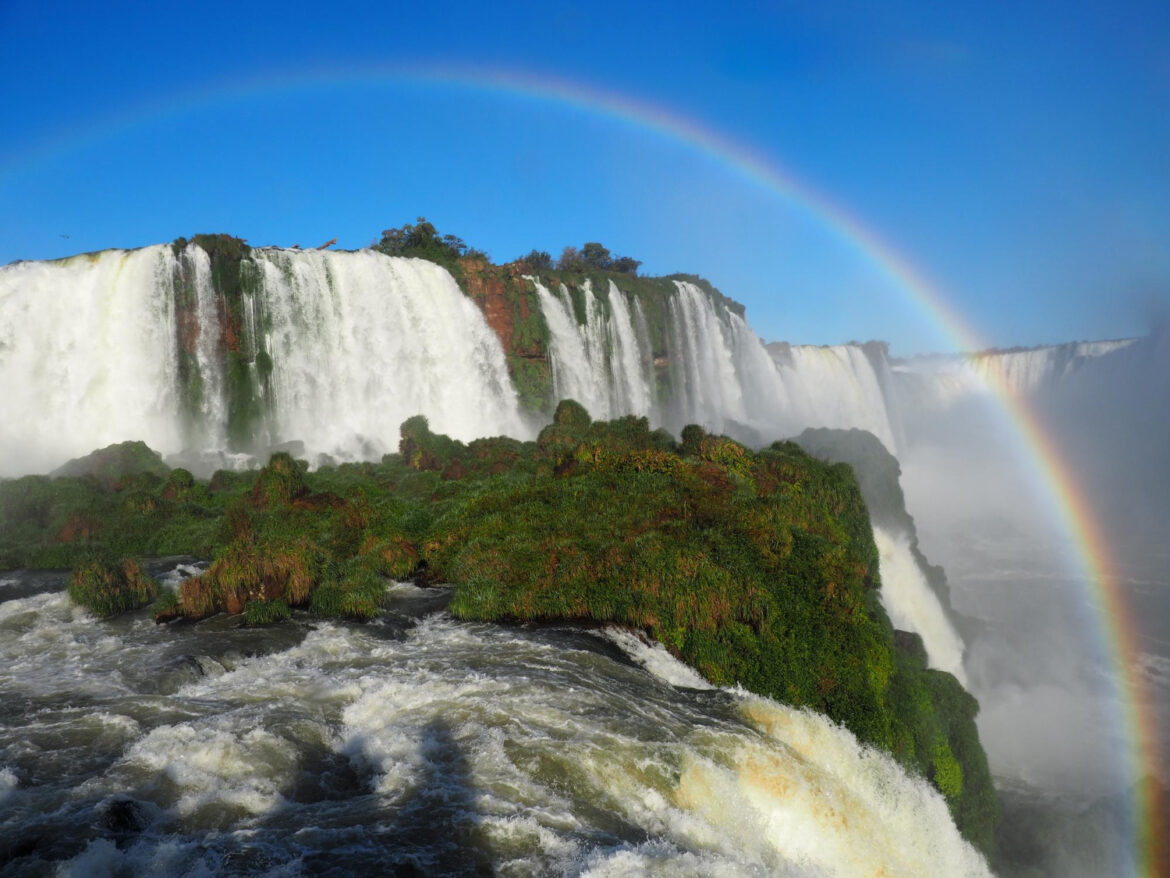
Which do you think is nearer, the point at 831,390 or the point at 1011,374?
the point at 831,390

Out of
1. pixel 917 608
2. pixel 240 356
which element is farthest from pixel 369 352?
pixel 917 608

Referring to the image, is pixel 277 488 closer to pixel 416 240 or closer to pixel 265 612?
pixel 265 612

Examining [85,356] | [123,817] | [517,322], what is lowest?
[123,817]

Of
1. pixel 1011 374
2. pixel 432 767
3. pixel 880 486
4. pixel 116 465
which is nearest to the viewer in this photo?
pixel 432 767

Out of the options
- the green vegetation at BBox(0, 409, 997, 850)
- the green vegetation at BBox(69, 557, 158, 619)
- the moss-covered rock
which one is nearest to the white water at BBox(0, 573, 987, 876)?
the green vegetation at BBox(0, 409, 997, 850)

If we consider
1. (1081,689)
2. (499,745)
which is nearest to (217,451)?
(499,745)

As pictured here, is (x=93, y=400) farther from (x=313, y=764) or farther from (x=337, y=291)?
(x=313, y=764)

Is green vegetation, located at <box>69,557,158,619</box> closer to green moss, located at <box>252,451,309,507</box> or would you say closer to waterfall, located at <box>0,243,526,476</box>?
green moss, located at <box>252,451,309,507</box>
